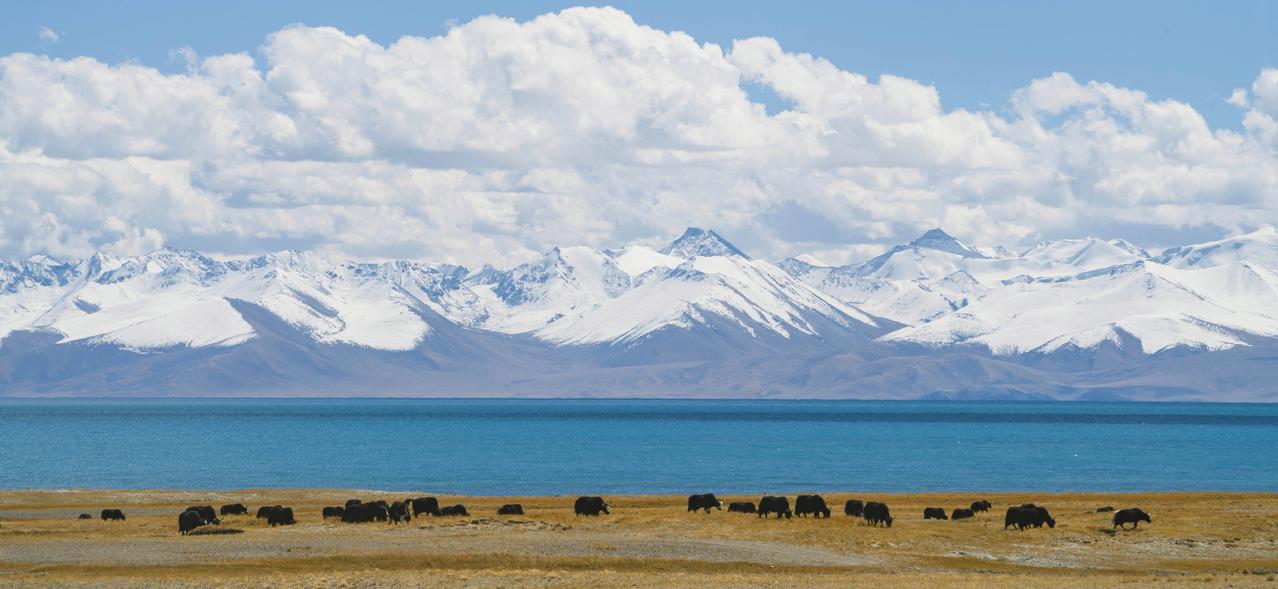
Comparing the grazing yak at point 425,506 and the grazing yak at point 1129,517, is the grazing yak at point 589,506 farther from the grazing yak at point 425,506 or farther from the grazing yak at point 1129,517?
the grazing yak at point 1129,517

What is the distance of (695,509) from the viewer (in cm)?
7562

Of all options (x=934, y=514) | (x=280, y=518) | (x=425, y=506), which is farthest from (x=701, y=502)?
(x=280, y=518)

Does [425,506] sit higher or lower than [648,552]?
higher

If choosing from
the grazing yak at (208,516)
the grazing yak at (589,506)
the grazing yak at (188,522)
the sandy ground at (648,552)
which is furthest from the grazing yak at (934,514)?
the grazing yak at (188,522)

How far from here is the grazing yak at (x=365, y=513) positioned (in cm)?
6556

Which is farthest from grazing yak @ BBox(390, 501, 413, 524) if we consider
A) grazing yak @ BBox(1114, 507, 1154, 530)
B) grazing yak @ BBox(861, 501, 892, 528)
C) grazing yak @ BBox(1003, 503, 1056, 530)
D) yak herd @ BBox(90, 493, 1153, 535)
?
grazing yak @ BBox(1114, 507, 1154, 530)

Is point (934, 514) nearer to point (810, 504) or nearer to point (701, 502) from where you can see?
point (810, 504)

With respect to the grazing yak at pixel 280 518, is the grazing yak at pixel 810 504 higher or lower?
higher

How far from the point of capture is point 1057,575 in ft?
160

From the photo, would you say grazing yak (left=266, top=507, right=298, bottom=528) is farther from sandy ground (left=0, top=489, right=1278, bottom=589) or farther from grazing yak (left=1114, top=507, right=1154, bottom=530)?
grazing yak (left=1114, top=507, right=1154, bottom=530)

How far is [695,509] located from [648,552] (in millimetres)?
23130

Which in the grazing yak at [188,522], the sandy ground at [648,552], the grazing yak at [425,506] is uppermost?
the grazing yak at [425,506]

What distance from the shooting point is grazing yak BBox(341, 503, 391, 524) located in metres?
65.6

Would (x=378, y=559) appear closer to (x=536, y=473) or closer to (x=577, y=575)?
(x=577, y=575)
